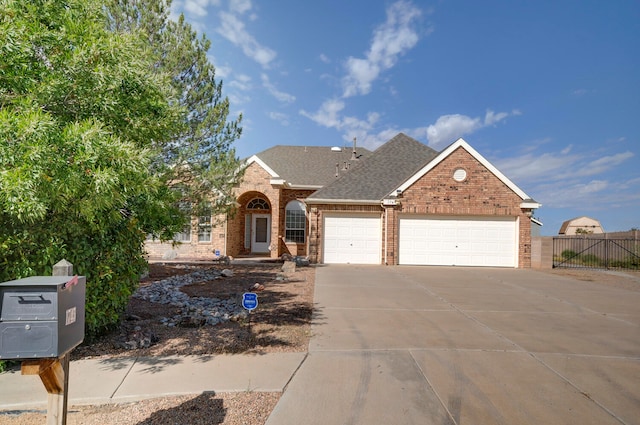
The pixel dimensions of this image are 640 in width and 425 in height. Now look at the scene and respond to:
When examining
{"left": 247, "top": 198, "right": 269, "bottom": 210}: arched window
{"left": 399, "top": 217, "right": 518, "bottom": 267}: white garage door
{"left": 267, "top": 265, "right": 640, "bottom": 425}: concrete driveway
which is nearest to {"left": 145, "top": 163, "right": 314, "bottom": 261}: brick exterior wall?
{"left": 247, "top": 198, "right": 269, "bottom": 210}: arched window

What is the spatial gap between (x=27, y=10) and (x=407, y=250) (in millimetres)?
14546

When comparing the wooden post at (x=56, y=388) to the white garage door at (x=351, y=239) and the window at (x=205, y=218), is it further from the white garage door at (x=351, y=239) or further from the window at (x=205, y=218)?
the white garage door at (x=351, y=239)

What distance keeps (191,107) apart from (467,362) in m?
10.4

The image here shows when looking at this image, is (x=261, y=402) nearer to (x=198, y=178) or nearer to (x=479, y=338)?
(x=479, y=338)

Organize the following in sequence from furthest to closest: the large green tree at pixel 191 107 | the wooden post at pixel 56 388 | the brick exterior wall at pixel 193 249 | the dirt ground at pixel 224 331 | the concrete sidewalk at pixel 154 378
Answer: the brick exterior wall at pixel 193 249 → the large green tree at pixel 191 107 → the dirt ground at pixel 224 331 → the concrete sidewalk at pixel 154 378 → the wooden post at pixel 56 388

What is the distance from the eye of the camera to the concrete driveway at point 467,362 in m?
3.35

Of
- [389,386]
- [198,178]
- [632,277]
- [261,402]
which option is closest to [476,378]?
[389,386]

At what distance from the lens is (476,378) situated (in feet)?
13.4

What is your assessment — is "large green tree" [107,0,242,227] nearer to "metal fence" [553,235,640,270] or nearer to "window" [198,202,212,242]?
"window" [198,202,212,242]

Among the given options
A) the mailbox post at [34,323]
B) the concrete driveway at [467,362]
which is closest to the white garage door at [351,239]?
the concrete driveway at [467,362]

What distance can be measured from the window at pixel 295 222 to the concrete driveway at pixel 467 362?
10339mm

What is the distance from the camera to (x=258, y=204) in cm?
2017

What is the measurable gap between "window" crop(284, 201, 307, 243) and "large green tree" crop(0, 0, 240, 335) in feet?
44.1

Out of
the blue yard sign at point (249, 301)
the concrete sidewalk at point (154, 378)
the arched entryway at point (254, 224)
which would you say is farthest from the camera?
the arched entryway at point (254, 224)
